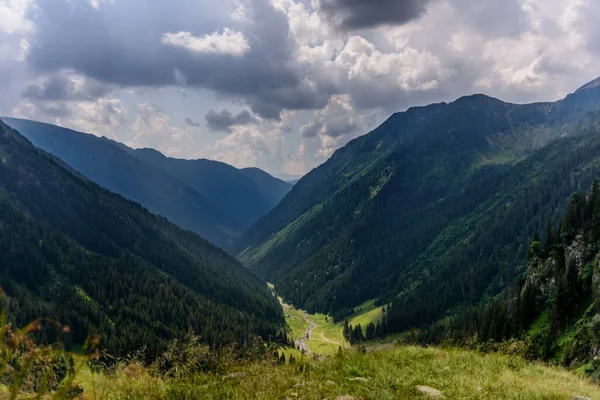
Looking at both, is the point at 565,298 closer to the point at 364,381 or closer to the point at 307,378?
the point at 364,381

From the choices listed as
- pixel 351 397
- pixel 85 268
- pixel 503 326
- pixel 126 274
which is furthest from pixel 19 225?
pixel 351 397

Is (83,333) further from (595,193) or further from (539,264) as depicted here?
(595,193)

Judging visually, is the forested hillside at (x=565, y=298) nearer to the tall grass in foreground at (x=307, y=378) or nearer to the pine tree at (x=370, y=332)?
the tall grass in foreground at (x=307, y=378)

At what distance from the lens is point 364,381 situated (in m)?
11.9

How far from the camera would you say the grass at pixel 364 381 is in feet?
31.9

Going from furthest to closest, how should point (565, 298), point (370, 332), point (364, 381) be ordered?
point (370, 332) → point (565, 298) → point (364, 381)

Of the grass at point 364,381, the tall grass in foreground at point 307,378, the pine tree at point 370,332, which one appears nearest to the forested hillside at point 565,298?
the grass at point 364,381

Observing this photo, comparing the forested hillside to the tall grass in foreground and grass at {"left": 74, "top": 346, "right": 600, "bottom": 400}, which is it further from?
the tall grass in foreground

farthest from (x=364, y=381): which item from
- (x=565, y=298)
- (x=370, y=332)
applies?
(x=370, y=332)

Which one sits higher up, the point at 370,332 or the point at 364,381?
the point at 364,381

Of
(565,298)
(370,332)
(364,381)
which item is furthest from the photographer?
(370,332)

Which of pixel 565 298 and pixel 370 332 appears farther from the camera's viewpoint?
pixel 370 332

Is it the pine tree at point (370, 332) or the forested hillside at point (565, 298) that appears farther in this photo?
the pine tree at point (370, 332)

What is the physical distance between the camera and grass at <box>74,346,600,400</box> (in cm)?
973
